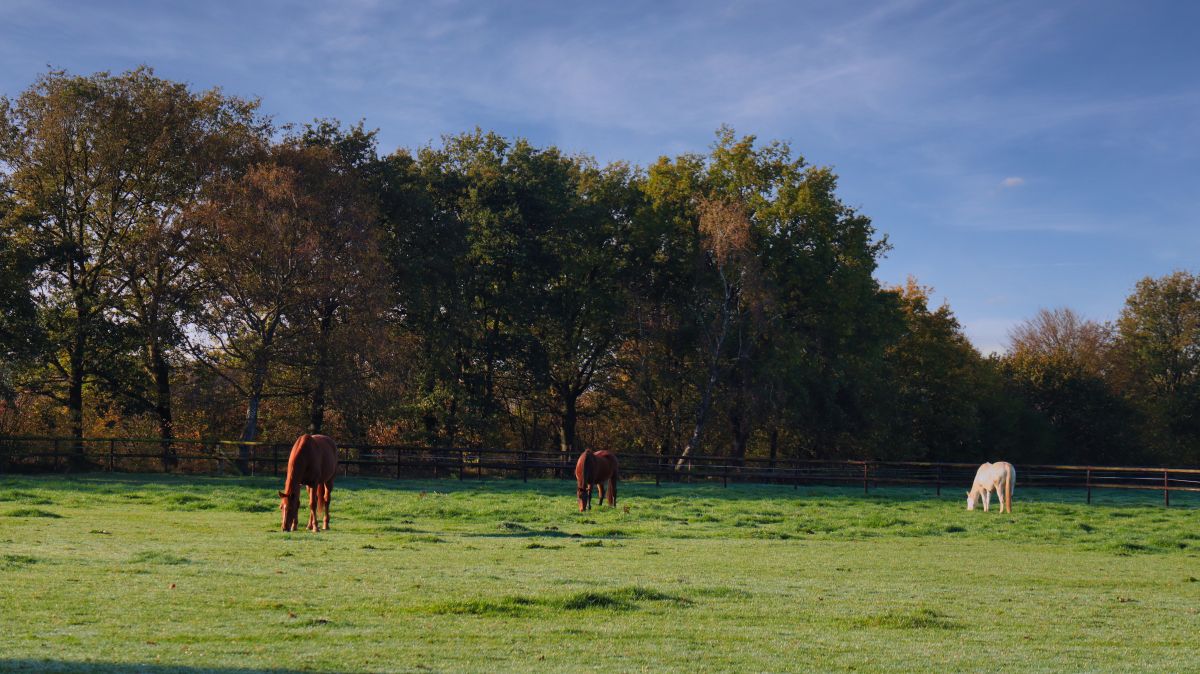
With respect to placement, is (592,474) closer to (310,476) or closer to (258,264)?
(310,476)

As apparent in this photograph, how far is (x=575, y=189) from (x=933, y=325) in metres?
20.3

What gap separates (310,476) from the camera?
16281 millimetres

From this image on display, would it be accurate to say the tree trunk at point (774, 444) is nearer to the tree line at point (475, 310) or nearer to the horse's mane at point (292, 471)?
the tree line at point (475, 310)

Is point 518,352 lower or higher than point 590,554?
higher

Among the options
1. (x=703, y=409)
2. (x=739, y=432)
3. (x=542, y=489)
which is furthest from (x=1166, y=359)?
(x=542, y=489)

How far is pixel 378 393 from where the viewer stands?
33469 millimetres

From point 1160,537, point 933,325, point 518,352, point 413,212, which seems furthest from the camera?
point 933,325

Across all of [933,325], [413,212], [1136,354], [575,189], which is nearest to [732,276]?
[575,189]

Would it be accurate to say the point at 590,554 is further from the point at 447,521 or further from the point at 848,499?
the point at 848,499

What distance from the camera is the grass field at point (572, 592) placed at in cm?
659

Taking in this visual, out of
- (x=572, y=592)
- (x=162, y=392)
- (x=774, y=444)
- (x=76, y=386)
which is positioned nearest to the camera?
(x=572, y=592)

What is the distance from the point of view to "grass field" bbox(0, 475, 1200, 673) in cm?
659

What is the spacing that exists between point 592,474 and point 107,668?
16926mm

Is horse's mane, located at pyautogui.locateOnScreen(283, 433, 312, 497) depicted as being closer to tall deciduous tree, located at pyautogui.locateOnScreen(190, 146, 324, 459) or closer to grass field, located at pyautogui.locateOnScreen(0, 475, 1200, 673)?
grass field, located at pyautogui.locateOnScreen(0, 475, 1200, 673)
